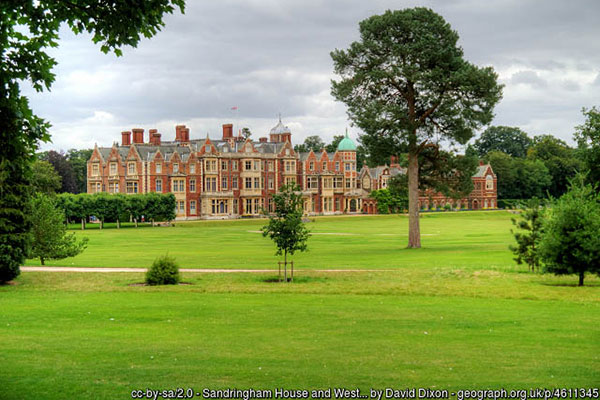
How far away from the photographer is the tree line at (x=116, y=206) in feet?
228

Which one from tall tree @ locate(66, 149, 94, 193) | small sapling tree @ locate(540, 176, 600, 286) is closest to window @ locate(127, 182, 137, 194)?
tall tree @ locate(66, 149, 94, 193)

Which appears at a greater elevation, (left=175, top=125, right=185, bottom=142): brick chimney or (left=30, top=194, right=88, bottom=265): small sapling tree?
(left=175, top=125, right=185, bottom=142): brick chimney

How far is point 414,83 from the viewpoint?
39969 millimetres

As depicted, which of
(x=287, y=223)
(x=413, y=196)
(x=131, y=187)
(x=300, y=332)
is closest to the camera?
(x=300, y=332)

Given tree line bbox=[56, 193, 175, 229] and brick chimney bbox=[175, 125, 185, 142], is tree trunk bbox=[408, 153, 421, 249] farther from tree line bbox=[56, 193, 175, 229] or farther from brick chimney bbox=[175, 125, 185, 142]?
brick chimney bbox=[175, 125, 185, 142]

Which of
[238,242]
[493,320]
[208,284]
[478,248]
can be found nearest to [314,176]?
[238,242]

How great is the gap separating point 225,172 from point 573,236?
7508 cm

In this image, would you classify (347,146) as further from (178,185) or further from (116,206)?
(116,206)

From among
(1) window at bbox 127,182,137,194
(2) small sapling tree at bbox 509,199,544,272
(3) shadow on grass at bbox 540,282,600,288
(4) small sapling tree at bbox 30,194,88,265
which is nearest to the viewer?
(3) shadow on grass at bbox 540,282,600,288

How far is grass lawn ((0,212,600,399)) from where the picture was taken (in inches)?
375

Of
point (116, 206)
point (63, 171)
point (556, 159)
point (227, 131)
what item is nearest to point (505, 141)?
point (556, 159)

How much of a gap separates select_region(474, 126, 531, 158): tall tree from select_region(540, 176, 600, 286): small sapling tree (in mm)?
143861

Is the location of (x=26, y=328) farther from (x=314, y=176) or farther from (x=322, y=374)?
(x=314, y=176)

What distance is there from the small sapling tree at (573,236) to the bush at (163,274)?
39.5ft
